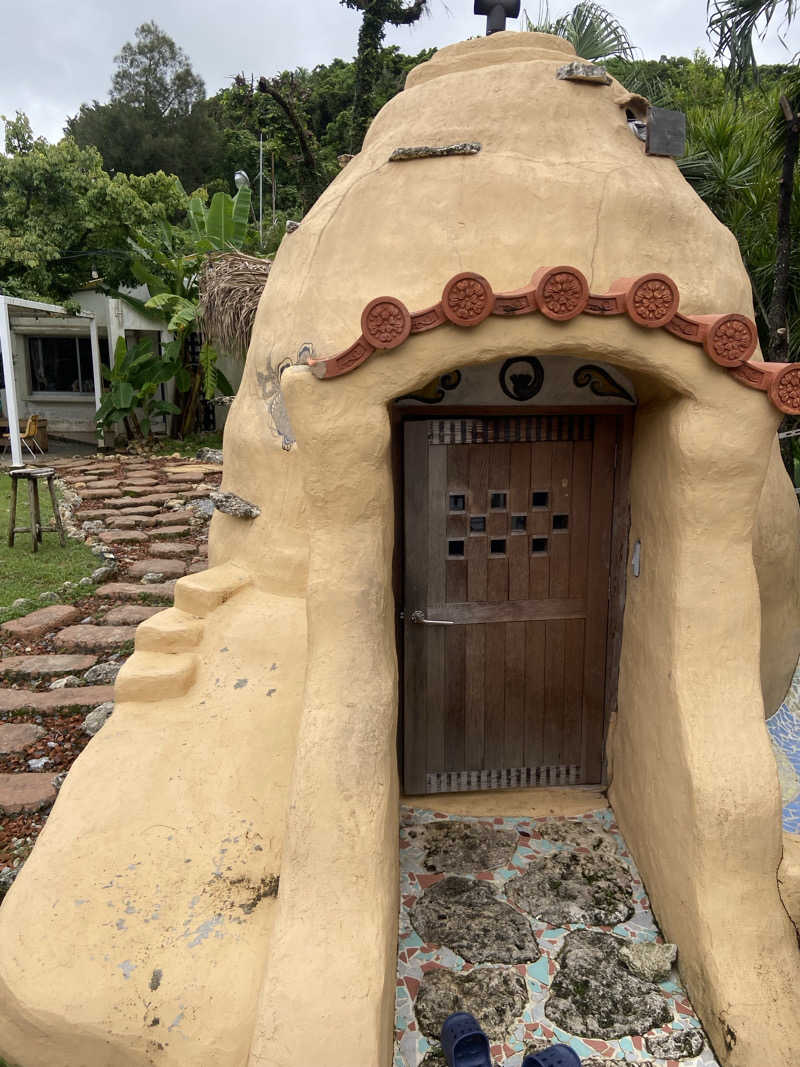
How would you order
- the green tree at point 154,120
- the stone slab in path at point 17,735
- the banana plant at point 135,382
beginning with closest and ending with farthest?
1. the stone slab in path at point 17,735
2. the banana plant at point 135,382
3. the green tree at point 154,120

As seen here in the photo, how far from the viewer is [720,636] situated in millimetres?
3670

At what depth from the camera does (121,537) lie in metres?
11.4

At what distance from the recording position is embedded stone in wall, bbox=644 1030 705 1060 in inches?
130

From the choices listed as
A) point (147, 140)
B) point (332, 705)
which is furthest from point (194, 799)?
point (147, 140)

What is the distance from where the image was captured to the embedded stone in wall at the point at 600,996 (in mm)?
3445

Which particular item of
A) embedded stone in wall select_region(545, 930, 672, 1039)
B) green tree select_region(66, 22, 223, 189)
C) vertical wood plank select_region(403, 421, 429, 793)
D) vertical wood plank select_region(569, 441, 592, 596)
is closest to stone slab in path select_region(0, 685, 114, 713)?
vertical wood plank select_region(403, 421, 429, 793)

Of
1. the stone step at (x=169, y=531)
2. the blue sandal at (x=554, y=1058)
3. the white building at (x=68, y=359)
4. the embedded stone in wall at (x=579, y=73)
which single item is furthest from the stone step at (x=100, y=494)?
the blue sandal at (x=554, y=1058)

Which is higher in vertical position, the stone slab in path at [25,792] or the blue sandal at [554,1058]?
the blue sandal at [554,1058]

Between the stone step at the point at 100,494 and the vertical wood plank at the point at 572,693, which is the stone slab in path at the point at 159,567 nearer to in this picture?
the stone step at the point at 100,494

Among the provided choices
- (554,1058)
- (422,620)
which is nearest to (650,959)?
(554,1058)

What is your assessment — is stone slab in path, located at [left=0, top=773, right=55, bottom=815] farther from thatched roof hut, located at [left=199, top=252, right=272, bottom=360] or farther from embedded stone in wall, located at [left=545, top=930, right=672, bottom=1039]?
thatched roof hut, located at [left=199, top=252, right=272, bottom=360]

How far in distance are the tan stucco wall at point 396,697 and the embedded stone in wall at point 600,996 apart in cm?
26

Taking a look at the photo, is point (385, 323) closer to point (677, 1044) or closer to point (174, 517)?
point (677, 1044)

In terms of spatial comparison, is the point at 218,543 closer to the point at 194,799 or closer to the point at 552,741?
the point at 194,799
